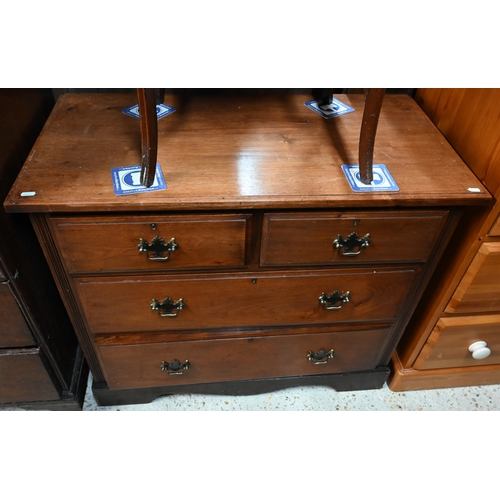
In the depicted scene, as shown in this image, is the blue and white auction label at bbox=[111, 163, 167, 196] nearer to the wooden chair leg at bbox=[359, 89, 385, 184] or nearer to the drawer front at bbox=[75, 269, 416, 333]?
the drawer front at bbox=[75, 269, 416, 333]

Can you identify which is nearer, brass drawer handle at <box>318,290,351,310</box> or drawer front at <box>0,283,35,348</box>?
drawer front at <box>0,283,35,348</box>

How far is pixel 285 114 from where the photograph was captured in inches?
42.1

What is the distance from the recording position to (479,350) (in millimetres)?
1250

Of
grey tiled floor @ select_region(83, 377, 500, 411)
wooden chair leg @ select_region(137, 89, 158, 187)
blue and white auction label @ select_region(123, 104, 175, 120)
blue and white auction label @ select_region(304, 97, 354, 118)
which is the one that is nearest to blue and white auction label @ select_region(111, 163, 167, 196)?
wooden chair leg @ select_region(137, 89, 158, 187)

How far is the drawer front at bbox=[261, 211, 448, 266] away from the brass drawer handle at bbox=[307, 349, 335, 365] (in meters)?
0.35

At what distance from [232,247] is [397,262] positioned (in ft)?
1.33

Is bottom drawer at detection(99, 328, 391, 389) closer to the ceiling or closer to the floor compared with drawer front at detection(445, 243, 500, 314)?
closer to the floor

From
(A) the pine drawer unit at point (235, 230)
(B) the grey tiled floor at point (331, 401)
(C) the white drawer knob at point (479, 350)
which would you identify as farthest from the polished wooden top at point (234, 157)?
(B) the grey tiled floor at point (331, 401)

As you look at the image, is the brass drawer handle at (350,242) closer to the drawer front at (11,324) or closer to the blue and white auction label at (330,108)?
the blue and white auction label at (330,108)

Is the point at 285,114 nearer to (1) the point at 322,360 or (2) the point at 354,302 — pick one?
(2) the point at 354,302

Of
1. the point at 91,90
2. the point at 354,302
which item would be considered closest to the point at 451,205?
the point at 354,302

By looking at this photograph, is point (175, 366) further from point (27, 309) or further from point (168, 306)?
point (27, 309)

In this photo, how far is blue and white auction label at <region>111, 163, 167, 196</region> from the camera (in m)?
0.84

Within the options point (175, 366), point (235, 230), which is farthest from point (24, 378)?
point (235, 230)
